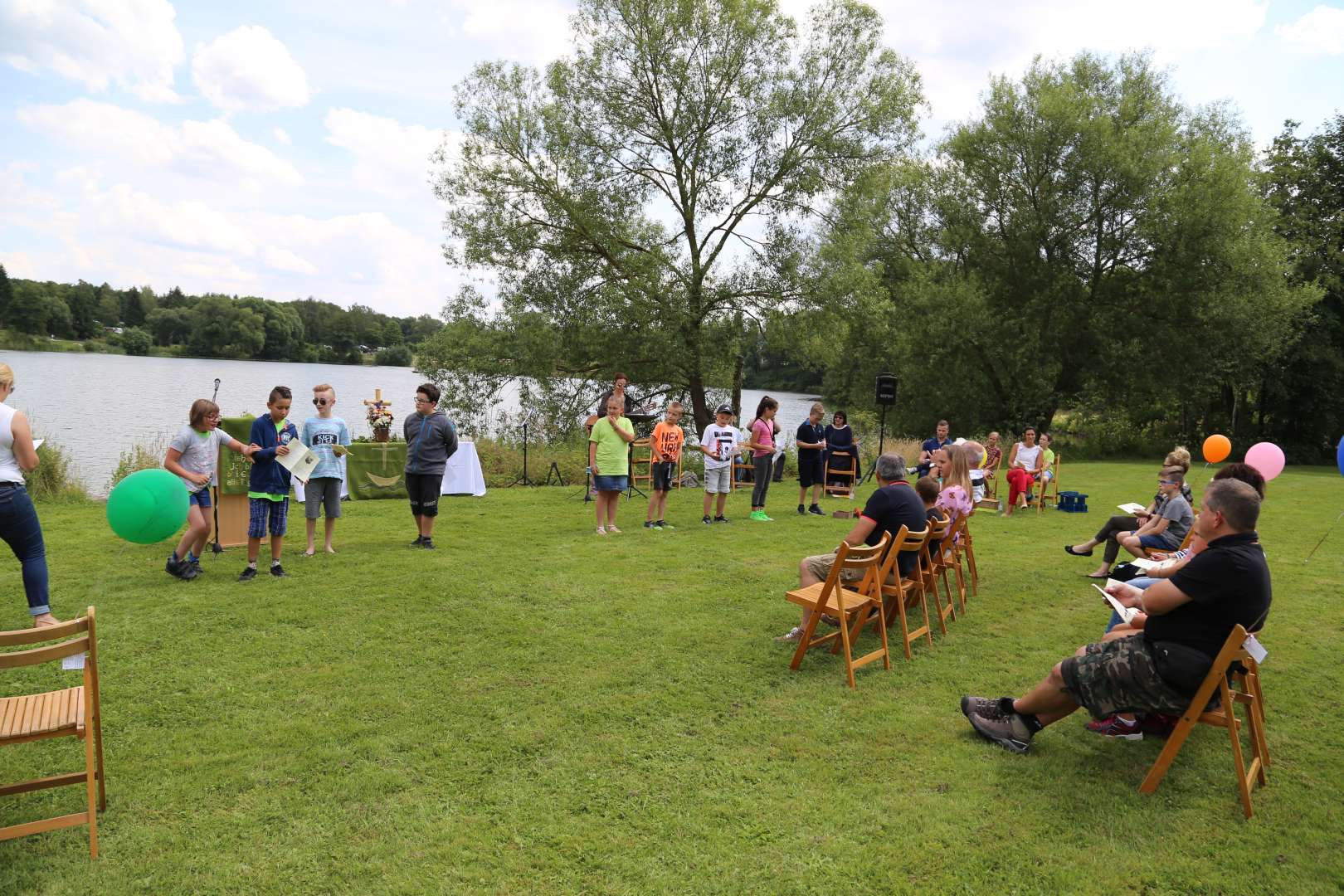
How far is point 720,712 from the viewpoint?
4.19 metres

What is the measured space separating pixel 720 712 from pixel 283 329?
59.1 metres

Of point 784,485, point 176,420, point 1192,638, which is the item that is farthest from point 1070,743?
point 176,420

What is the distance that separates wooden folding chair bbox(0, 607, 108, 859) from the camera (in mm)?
2621

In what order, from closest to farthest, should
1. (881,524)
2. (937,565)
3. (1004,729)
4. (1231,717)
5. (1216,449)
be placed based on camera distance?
1. (1231,717)
2. (1004,729)
3. (881,524)
4. (937,565)
5. (1216,449)

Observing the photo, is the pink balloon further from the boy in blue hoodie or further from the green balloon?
the green balloon

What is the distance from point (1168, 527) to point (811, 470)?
5540 mm

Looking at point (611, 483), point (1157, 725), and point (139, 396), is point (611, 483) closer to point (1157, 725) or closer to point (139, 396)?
point (1157, 725)

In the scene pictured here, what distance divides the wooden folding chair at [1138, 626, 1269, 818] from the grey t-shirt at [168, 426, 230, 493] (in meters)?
6.78

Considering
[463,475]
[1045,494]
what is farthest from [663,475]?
[1045,494]

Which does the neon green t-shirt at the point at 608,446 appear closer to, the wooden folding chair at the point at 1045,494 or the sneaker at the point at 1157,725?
the sneaker at the point at 1157,725

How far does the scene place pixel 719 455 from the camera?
1003 cm

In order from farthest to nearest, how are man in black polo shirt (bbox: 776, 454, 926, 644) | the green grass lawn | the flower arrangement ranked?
the flower arrangement, man in black polo shirt (bbox: 776, 454, 926, 644), the green grass lawn

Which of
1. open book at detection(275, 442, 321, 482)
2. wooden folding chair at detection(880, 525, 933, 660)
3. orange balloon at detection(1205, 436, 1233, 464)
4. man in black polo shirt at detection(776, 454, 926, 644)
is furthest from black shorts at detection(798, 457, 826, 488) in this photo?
open book at detection(275, 442, 321, 482)

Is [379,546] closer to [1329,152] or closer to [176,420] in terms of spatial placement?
[176,420]
